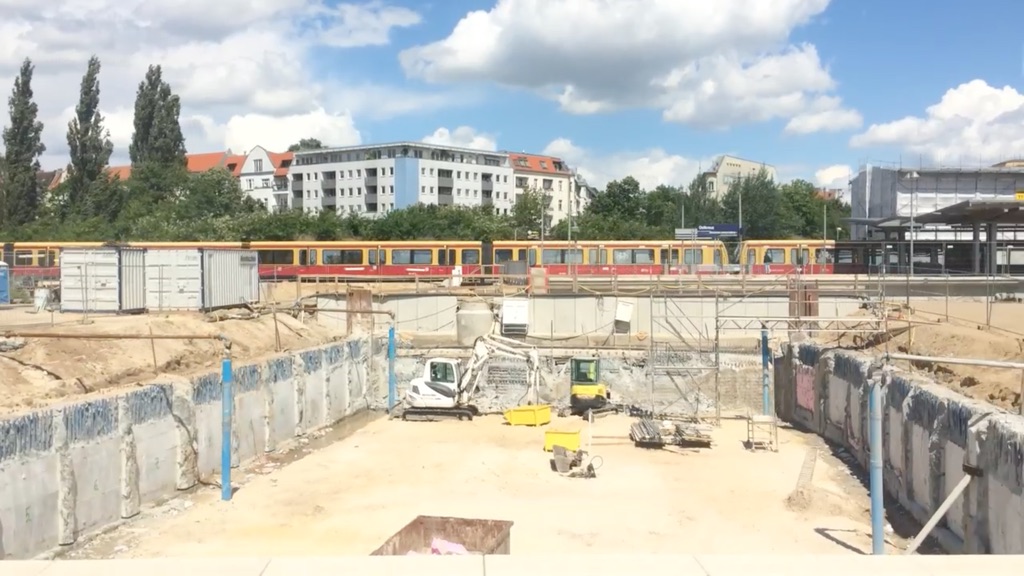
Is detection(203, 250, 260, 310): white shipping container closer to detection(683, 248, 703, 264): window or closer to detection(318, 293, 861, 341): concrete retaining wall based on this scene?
detection(318, 293, 861, 341): concrete retaining wall

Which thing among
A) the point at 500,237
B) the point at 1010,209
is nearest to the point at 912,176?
the point at 1010,209

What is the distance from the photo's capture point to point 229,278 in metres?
31.4

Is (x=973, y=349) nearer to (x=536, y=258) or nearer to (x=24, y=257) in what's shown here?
(x=536, y=258)

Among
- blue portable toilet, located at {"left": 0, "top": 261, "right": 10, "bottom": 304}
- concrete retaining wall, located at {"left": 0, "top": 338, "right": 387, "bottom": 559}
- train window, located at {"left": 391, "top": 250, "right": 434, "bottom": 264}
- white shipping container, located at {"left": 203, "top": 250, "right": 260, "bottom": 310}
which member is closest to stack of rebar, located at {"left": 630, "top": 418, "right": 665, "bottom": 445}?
concrete retaining wall, located at {"left": 0, "top": 338, "right": 387, "bottom": 559}

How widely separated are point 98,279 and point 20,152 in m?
59.3

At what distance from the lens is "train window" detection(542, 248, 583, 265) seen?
49000mm

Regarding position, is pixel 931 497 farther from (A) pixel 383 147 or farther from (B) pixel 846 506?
(A) pixel 383 147

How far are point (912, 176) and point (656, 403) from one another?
29.4 m

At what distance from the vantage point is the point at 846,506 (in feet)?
55.4

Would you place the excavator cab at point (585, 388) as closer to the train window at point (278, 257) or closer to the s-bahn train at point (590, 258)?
the s-bahn train at point (590, 258)

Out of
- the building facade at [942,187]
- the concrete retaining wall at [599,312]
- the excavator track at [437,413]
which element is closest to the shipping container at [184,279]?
the concrete retaining wall at [599,312]

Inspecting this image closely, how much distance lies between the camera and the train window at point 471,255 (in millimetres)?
50344

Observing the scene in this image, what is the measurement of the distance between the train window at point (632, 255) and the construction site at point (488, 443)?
1293 centimetres

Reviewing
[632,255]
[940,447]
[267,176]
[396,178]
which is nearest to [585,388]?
[940,447]
